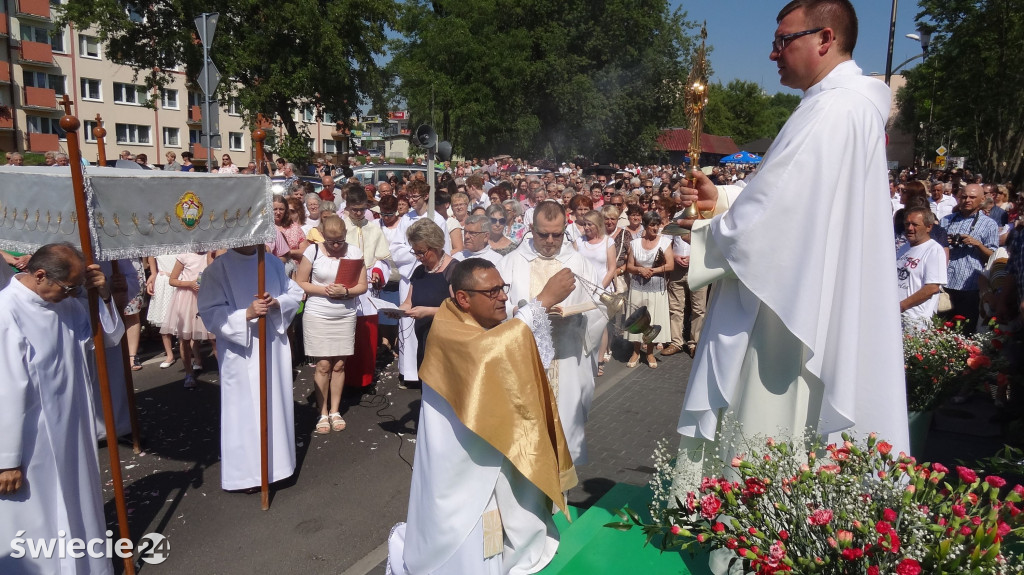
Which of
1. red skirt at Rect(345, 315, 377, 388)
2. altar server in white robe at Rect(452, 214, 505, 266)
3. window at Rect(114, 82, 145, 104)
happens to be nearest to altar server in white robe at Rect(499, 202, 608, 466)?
altar server in white robe at Rect(452, 214, 505, 266)

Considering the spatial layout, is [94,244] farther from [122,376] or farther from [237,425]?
[122,376]

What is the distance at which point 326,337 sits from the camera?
6984 millimetres

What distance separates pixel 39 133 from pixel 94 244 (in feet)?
173

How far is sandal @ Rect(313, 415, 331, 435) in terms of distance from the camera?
7.03 meters

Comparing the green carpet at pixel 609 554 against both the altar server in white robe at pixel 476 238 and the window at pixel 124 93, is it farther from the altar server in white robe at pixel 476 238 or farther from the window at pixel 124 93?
the window at pixel 124 93

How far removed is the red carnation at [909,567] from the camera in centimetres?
186

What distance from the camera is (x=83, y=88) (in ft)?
156

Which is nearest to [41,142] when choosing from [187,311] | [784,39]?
[187,311]

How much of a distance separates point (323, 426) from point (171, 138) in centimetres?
5132

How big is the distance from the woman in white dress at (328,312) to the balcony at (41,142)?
4838 centimetres

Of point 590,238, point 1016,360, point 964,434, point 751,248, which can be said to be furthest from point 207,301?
point 964,434

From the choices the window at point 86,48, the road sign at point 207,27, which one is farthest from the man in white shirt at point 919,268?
the window at point 86,48

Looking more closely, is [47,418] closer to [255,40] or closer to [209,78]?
[209,78]

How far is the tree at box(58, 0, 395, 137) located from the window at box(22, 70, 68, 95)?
2670 centimetres
